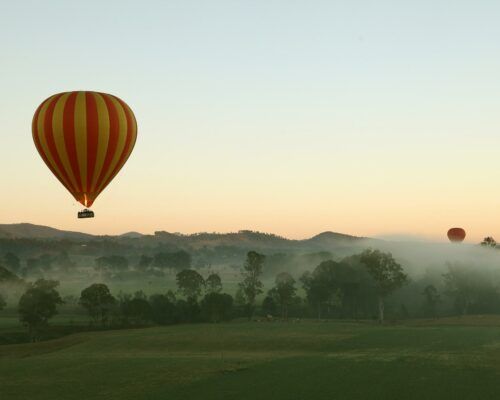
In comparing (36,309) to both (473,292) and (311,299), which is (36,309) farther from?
(473,292)

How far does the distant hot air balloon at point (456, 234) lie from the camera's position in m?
163

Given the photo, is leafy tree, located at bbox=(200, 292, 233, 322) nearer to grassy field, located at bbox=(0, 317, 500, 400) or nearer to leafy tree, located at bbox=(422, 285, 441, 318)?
grassy field, located at bbox=(0, 317, 500, 400)

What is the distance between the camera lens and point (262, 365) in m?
58.8

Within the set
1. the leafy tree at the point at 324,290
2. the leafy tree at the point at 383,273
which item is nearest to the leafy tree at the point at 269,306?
Result: the leafy tree at the point at 324,290

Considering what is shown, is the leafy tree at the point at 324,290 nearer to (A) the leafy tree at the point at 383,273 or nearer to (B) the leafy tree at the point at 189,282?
(A) the leafy tree at the point at 383,273

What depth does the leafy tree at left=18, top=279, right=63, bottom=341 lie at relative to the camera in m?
101

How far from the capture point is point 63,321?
11631 cm

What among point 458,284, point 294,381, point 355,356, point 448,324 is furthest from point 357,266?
point 294,381

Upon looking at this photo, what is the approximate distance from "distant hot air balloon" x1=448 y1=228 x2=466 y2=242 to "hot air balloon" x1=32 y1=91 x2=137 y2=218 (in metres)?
129

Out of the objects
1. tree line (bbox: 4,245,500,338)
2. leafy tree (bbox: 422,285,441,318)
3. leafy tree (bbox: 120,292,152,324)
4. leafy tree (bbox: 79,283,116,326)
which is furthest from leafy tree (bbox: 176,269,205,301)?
leafy tree (bbox: 422,285,441,318)

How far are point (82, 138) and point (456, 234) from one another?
5287 inches

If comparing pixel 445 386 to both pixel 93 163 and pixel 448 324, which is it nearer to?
pixel 93 163

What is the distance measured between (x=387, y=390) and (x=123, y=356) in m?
33.7

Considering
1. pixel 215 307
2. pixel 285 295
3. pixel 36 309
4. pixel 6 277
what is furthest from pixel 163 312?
pixel 6 277
